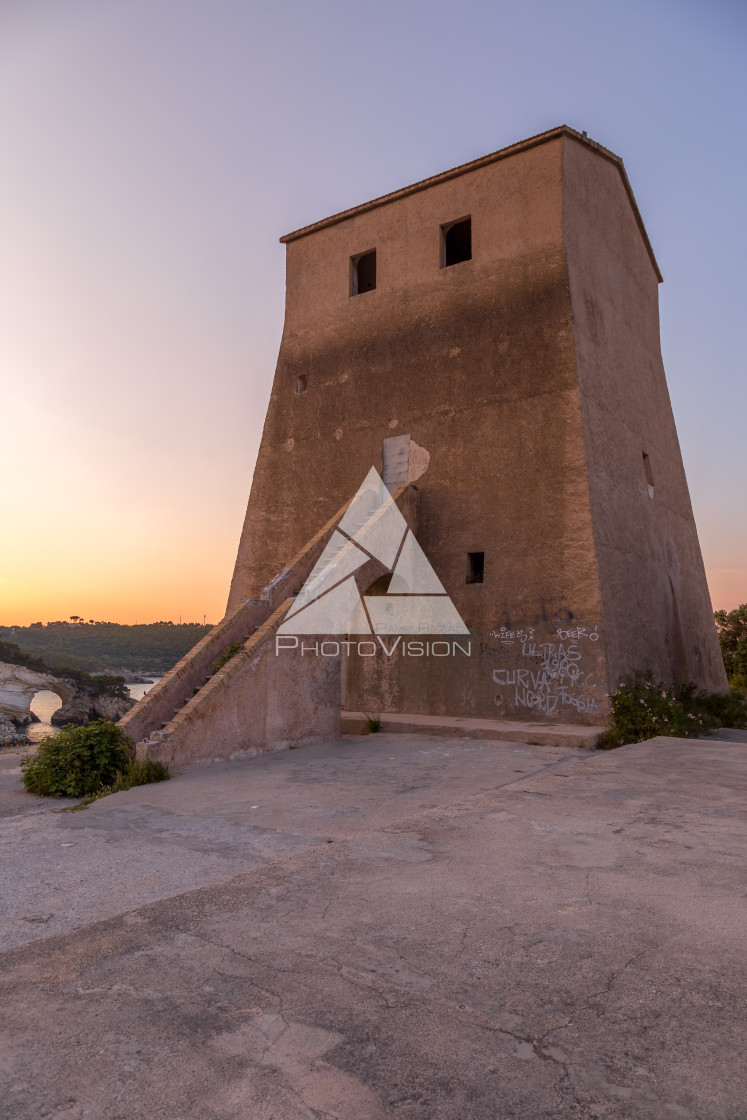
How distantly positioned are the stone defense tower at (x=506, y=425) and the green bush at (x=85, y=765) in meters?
6.22

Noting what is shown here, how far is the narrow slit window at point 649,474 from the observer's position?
47.4ft

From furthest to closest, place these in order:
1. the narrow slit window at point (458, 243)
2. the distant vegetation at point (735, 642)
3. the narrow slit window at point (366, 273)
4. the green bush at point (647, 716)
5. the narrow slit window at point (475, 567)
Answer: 1. the distant vegetation at point (735, 642)
2. the narrow slit window at point (366, 273)
3. the narrow slit window at point (458, 243)
4. the narrow slit window at point (475, 567)
5. the green bush at point (647, 716)

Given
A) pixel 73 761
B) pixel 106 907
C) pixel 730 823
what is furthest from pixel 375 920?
pixel 73 761

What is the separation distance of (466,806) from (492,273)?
35.0ft

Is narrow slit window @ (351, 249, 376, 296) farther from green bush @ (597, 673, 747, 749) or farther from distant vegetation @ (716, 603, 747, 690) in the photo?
distant vegetation @ (716, 603, 747, 690)

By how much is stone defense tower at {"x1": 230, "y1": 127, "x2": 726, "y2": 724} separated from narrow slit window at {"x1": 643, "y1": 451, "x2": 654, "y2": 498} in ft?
0.72

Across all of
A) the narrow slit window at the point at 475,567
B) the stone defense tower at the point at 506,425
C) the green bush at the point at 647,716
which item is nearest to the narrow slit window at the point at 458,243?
the stone defense tower at the point at 506,425

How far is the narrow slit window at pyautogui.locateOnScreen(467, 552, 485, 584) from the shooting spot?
12.7 m

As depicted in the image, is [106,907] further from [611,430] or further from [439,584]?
[611,430]

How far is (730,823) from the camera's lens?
5.32m

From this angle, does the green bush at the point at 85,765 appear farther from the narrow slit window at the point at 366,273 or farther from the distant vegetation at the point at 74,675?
the distant vegetation at the point at 74,675

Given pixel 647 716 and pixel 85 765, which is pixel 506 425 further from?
pixel 85 765

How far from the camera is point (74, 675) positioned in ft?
179

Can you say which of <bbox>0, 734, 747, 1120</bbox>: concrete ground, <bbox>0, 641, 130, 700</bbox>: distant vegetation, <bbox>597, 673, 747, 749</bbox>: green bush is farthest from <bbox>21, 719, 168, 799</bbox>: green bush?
<bbox>0, 641, 130, 700</bbox>: distant vegetation
